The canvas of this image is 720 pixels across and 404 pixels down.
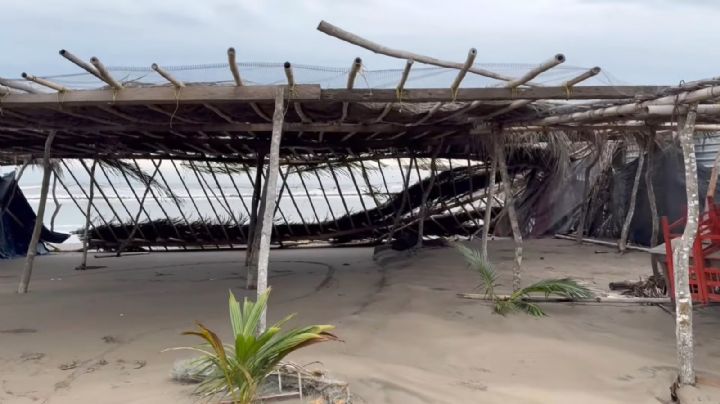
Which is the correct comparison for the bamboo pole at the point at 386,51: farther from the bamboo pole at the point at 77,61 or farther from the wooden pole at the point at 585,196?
the wooden pole at the point at 585,196

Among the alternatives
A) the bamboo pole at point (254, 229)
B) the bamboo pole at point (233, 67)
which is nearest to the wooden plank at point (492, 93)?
the bamboo pole at point (233, 67)

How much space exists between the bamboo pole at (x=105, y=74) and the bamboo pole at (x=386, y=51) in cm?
148

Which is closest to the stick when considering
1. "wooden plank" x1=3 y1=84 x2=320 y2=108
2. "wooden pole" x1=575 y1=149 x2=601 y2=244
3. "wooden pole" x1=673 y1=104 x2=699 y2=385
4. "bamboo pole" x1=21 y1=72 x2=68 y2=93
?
"wooden pole" x1=575 y1=149 x2=601 y2=244

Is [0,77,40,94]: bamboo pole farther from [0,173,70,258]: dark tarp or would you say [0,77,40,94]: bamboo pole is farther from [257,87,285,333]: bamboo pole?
[0,173,70,258]: dark tarp

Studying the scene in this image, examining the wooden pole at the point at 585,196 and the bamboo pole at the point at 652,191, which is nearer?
the bamboo pole at the point at 652,191

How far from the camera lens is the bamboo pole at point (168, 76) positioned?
3.96m

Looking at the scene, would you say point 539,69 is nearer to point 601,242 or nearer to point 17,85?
point 17,85

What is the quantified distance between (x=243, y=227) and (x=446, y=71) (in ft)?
25.6

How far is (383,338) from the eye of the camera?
455 centimetres

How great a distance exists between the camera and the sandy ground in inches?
139

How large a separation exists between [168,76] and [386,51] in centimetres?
147

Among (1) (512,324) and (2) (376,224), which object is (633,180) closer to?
(2) (376,224)

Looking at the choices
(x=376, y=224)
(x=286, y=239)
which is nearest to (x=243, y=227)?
(x=286, y=239)

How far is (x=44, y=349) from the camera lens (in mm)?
4359
